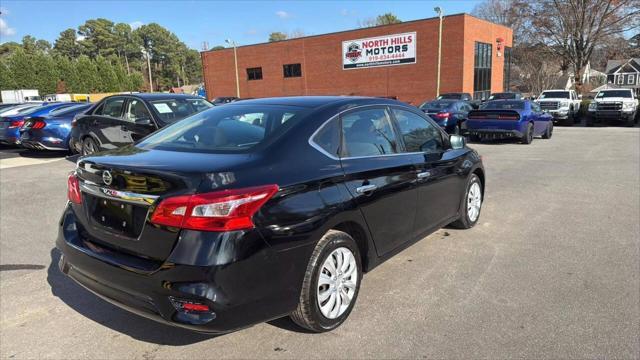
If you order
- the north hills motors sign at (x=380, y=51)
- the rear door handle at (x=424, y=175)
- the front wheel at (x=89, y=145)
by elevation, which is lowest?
the front wheel at (x=89, y=145)

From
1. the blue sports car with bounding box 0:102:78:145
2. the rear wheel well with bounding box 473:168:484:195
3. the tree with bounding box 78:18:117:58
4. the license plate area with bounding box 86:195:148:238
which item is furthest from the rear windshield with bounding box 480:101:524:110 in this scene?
the tree with bounding box 78:18:117:58

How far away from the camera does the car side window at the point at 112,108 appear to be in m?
9.43

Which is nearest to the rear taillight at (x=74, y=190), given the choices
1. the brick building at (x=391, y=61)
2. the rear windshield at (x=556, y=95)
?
the rear windshield at (x=556, y=95)

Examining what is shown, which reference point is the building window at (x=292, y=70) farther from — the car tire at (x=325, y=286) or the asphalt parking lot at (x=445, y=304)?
the car tire at (x=325, y=286)

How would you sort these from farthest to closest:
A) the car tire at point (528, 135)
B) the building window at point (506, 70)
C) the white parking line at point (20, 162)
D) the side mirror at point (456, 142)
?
the building window at point (506, 70) < the car tire at point (528, 135) < the white parking line at point (20, 162) < the side mirror at point (456, 142)

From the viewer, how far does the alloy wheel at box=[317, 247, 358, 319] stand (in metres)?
3.11

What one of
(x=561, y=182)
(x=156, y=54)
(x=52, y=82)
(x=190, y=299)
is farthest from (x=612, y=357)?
(x=156, y=54)

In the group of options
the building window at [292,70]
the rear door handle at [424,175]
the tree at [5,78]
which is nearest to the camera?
the rear door handle at [424,175]

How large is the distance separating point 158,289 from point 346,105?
1997mm

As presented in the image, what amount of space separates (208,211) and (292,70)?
44.6m

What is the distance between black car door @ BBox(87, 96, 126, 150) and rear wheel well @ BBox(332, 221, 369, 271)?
7181 millimetres

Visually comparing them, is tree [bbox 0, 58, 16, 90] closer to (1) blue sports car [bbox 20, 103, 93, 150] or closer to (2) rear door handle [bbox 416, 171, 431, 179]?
(1) blue sports car [bbox 20, 103, 93, 150]

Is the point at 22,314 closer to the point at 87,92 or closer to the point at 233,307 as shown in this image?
the point at 233,307

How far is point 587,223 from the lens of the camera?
19.0 ft
